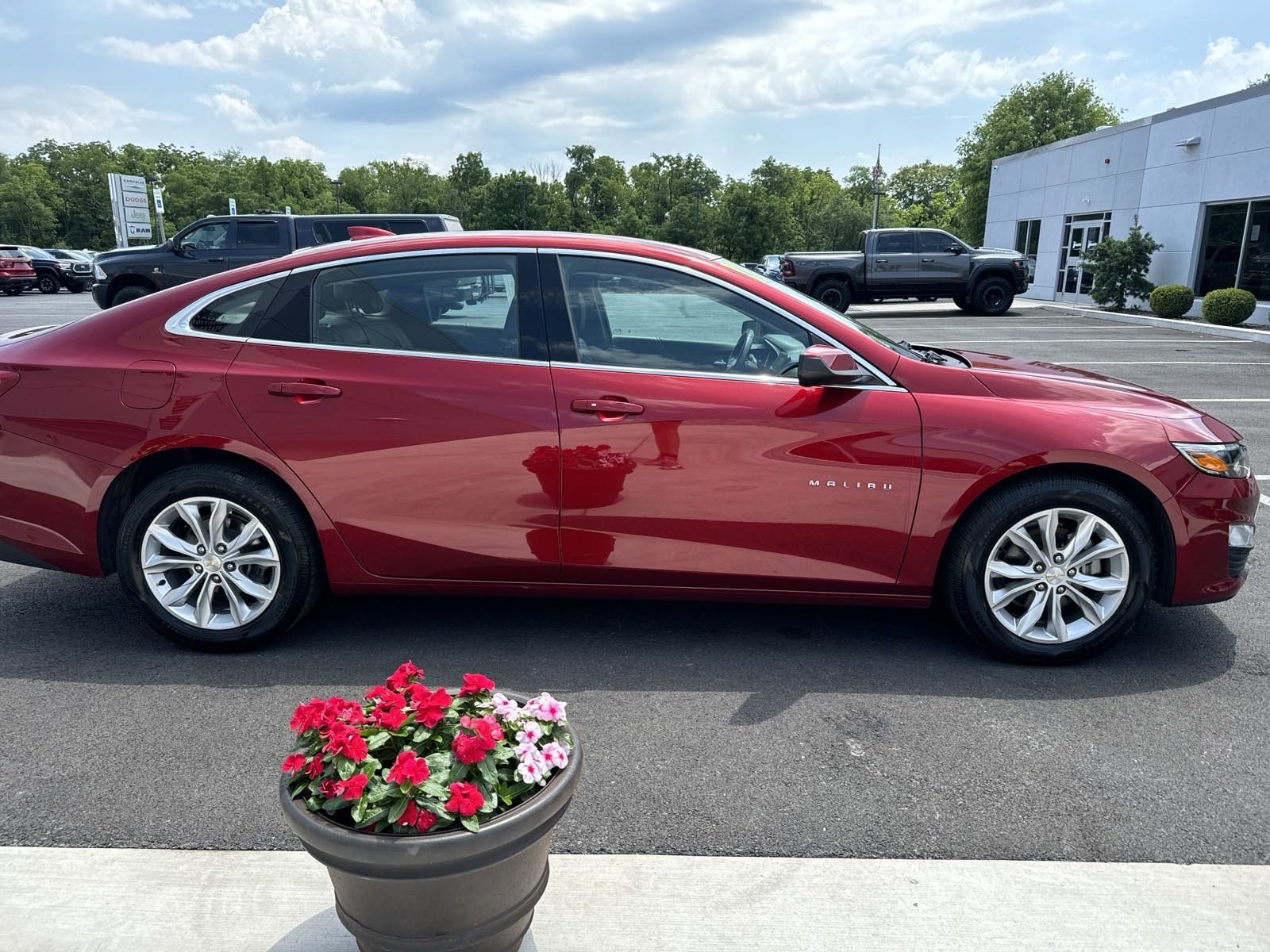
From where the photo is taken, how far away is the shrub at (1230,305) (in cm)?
1838

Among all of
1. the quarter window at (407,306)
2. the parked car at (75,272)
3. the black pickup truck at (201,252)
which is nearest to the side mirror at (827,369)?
the quarter window at (407,306)

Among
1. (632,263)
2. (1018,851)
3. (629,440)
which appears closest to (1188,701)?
(1018,851)

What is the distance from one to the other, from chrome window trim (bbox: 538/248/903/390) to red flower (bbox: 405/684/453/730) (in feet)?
5.84

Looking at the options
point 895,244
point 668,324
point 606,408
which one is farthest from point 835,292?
point 606,408

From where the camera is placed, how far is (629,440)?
3.41m

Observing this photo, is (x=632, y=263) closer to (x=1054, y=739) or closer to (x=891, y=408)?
(x=891, y=408)

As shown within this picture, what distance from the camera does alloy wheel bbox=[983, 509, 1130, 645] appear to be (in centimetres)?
350

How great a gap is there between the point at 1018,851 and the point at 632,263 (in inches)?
95.3

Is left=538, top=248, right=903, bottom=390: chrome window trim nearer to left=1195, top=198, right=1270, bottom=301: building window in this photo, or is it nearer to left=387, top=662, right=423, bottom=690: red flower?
left=387, top=662, right=423, bottom=690: red flower

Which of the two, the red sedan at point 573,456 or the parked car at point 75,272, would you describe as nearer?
the red sedan at point 573,456

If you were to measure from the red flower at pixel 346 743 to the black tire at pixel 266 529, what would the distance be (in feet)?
6.23

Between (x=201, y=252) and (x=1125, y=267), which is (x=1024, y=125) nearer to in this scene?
(x=1125, y=267)

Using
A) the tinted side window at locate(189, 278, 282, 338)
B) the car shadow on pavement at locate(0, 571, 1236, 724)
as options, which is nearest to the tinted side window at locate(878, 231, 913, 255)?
the car shadow on pavement at locate(0, 571, 1236, 724)

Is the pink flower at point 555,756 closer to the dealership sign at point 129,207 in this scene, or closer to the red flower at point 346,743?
the red flower at point 346,743
